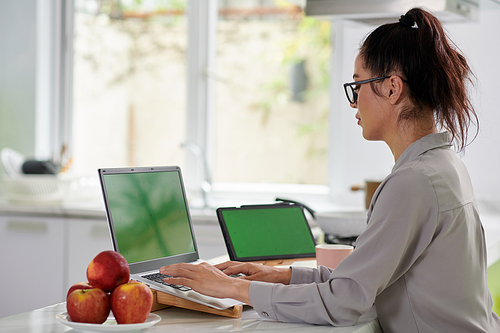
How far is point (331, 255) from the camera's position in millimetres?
1393

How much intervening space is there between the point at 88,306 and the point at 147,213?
1.20 ft

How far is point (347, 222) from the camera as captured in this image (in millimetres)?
1762

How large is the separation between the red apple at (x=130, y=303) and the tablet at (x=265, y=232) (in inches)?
21.6

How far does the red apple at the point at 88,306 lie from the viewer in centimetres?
92

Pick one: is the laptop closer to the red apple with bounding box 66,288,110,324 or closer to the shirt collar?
the red apple with bounding box 66,288,110,324

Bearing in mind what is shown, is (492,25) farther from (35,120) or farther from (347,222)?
(35,120)

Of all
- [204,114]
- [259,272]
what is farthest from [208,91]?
[259,272]

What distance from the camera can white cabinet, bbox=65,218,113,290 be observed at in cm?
279

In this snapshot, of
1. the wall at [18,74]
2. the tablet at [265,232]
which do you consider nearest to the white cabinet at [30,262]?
the wall at [18,74]

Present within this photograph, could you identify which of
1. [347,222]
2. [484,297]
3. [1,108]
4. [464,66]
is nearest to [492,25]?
[347,222]

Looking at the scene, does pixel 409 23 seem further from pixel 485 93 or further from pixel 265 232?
pixel 485 93

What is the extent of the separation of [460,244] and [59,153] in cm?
296

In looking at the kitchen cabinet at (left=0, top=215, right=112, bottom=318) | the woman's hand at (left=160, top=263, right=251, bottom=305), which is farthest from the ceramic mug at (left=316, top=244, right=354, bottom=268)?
the kitchen cabinet at (left=0, top=215, right=112, bottom=318)

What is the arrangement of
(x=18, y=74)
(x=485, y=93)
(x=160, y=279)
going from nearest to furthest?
(x=160, y=279) < (x=485, y=93) < (x=18, y=74)
